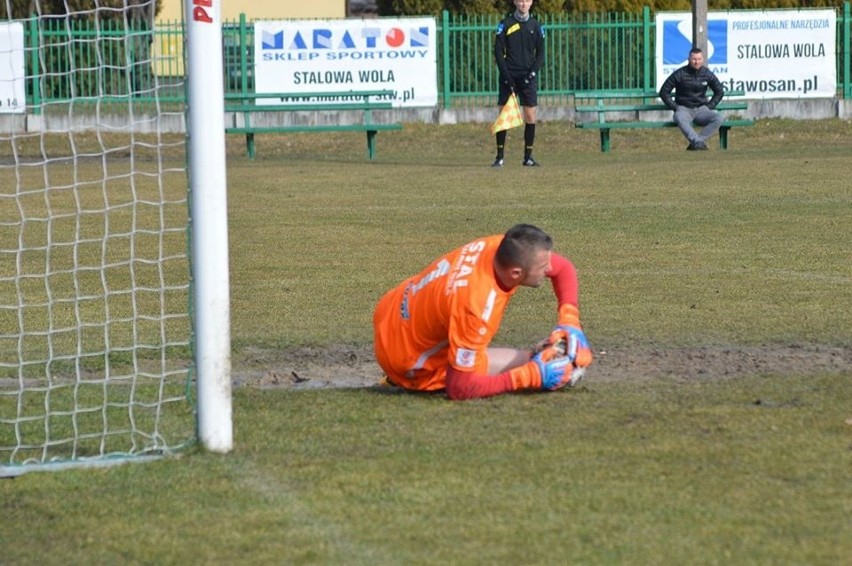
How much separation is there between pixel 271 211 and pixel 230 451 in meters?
9.80

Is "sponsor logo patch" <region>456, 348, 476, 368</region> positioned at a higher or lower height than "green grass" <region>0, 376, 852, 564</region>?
higher

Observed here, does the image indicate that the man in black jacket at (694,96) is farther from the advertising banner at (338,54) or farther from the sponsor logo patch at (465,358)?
the sponsor logo patch at (465,358)

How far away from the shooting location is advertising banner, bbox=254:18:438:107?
2611 centimetres

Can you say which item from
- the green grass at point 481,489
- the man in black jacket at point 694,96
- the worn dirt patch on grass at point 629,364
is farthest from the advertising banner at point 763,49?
the green grass at point 481,489

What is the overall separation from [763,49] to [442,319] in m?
21.3

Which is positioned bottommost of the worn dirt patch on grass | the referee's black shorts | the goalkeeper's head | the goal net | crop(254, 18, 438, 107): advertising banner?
the worn dirt patch on grass

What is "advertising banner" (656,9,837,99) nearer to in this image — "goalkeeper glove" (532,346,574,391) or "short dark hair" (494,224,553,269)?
"goalkeeper glove" (532,346,574,391)

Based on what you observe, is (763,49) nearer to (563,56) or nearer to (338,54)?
(563,56)

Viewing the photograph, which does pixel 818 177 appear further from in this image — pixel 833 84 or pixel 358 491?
pixel 358 491

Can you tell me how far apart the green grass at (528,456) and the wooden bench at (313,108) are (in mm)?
10824

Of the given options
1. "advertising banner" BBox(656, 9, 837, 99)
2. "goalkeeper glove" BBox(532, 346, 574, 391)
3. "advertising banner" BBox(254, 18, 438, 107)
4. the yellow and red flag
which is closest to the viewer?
"goalkeeper glove" BBox(532, 346, 574, 391)

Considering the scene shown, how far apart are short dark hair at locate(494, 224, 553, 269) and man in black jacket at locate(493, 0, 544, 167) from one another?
46.6 feet

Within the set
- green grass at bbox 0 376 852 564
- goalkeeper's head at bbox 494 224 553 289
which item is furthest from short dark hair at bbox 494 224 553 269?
green grass at bbox 0 376 852 564

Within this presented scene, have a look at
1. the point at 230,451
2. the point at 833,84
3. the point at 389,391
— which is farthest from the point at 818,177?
the point at 230,451
